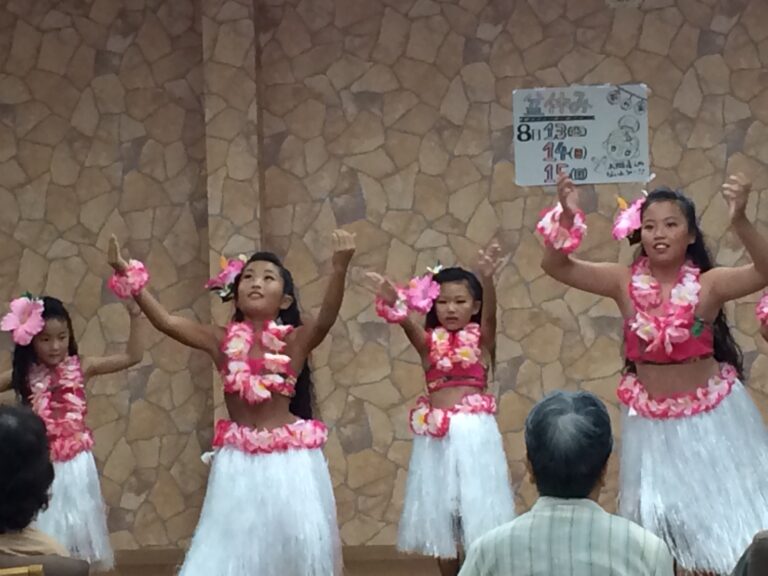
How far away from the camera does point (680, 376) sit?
350 centimetres

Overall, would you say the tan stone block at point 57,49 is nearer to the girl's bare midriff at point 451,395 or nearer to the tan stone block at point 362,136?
the tan stone block at point 362,136

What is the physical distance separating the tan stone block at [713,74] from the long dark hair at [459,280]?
61.5 inches

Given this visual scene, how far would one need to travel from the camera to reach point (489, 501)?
398 centimetres

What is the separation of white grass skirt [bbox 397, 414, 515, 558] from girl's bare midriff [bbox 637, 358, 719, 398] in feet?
2.37

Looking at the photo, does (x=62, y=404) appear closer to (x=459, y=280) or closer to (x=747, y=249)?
(x=459, y=280)

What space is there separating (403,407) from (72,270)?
5.20 ft

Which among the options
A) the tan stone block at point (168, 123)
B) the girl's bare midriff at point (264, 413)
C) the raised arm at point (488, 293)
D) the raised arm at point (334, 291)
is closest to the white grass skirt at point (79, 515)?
the girl's bare midriff at point (264, 413)

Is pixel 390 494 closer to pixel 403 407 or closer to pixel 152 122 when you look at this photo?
pixel 403 407

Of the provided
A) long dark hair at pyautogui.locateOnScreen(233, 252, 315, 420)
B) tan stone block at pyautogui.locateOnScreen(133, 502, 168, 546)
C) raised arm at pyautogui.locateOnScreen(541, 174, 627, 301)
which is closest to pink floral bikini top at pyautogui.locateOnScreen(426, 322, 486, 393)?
long dark hair at pyautogui.locateOnScreen(233, 252, 315, 420)

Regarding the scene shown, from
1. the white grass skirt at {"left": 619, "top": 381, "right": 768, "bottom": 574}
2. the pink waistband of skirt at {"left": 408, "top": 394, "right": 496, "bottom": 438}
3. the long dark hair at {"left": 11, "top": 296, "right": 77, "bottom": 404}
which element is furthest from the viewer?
the long dark hair at {"left": 11, "top": 296, "right": 77, "bottom": 404}

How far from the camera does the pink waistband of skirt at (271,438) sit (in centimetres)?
369

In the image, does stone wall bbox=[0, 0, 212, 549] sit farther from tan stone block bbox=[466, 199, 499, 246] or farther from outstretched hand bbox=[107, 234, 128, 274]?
outstretched hand bbox=[107, 234, 128, 274]

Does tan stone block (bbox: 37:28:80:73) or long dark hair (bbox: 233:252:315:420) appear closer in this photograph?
long dark hair (bbox: 233:252:315:420)

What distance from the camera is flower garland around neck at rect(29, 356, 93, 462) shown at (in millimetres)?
4219
